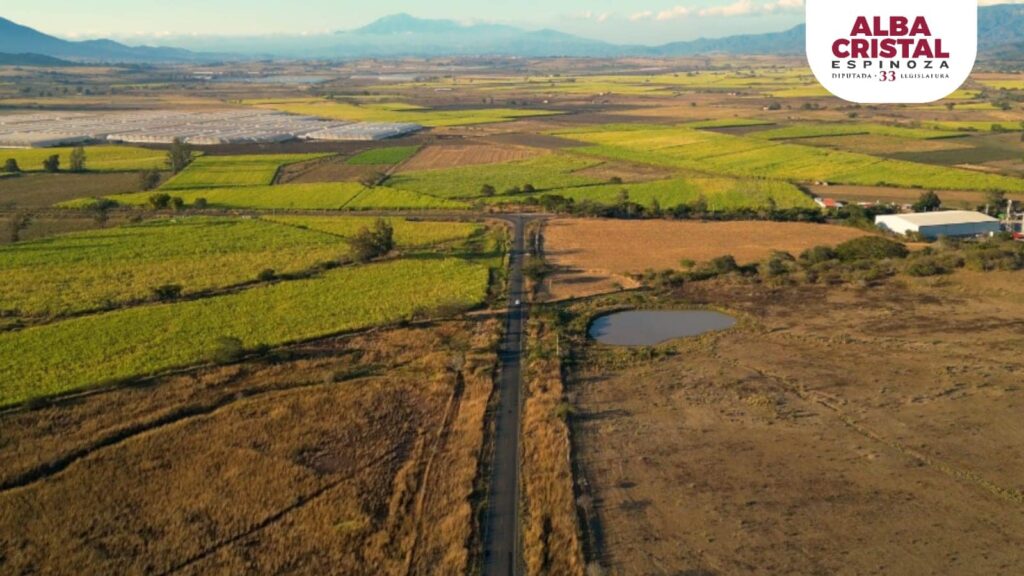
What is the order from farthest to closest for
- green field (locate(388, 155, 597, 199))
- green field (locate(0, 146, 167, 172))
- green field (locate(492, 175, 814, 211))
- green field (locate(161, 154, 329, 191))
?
green field (locate(0, 146, 167, 172)) → green field (locate(161, 154, 329, 191)) → green field (locate(388, 155, 597, 199)) → green field (locate(492, 175, 814, 211))

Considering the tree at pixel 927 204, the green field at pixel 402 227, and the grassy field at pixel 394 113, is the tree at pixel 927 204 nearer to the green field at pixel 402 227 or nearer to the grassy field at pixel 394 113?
the green field at pixel 402 227

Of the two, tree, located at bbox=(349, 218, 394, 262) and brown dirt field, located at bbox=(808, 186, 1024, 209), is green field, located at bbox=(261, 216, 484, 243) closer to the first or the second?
tree, located at bbox=(349, 218, 394, 262)

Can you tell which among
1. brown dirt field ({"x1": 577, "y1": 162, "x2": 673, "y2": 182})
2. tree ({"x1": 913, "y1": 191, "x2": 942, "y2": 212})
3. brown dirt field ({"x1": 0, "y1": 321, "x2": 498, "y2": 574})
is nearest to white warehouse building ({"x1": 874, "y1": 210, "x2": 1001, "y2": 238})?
tree ({"x1": 913, "y1": 191, "x2": 942, "y2": 212})

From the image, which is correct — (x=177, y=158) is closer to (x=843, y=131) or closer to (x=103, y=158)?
(x=103, y=158)

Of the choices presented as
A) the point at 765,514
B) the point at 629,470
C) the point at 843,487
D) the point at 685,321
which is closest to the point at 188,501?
the point at 629,470

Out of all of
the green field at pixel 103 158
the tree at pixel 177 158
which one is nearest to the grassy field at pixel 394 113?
the green field at pixel 103 158

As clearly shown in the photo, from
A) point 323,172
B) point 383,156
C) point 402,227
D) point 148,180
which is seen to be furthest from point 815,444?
point 383,156
